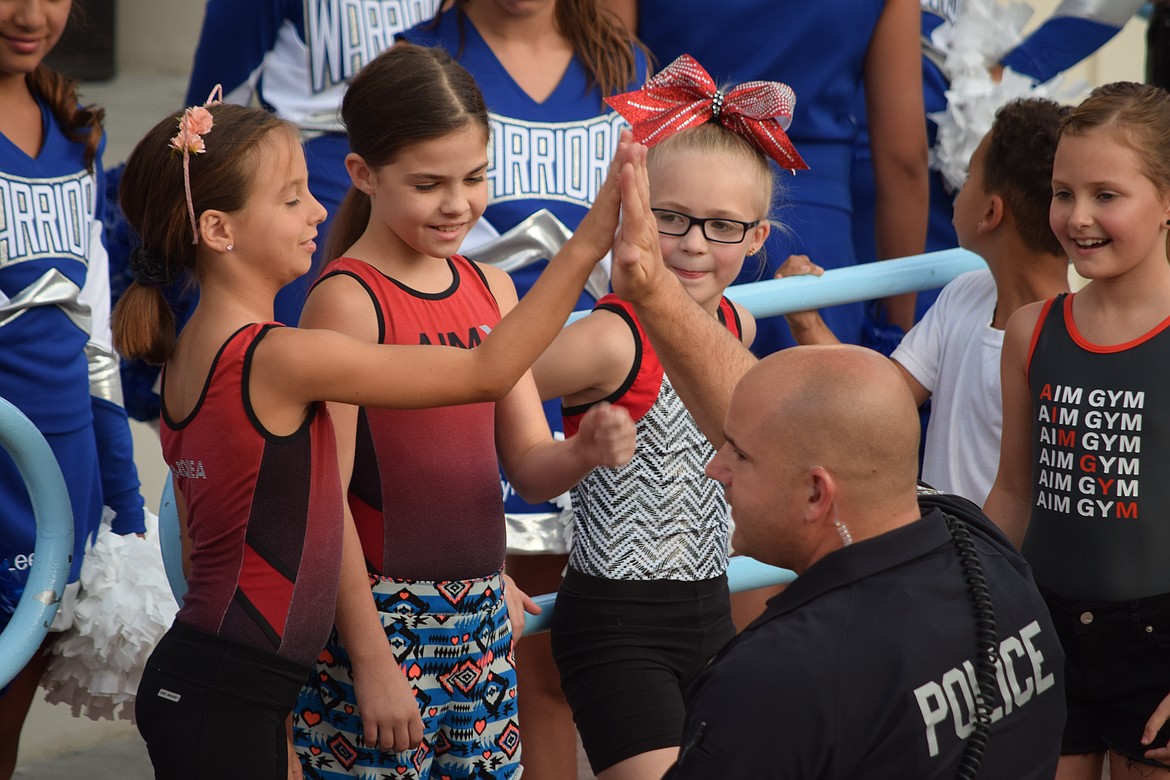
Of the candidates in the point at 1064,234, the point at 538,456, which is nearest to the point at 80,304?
the point at 538,456

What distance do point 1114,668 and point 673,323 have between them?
2.84ft

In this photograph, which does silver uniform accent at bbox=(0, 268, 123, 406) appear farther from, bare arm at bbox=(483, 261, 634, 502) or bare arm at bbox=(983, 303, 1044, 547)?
bare arm at bbox=(983, 303, 1044, 547)

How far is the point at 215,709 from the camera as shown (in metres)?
1.91

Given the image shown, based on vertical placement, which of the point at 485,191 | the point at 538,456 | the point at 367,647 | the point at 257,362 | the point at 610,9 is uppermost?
the point at 610,9

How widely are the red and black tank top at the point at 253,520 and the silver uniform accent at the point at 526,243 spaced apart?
108cm

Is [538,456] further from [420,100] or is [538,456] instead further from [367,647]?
[420,100]

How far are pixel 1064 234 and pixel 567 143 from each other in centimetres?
106

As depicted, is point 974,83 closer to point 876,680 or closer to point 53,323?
point 53,323

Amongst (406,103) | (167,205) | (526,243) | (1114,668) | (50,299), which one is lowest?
(1114,668)

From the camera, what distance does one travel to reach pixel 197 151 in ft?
6.61

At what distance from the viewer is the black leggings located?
1898mm

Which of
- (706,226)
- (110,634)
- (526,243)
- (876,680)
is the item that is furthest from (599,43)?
(876,680)

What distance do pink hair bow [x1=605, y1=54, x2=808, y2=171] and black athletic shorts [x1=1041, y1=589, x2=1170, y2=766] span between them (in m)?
0.88

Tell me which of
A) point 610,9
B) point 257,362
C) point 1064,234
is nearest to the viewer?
point 257,362
